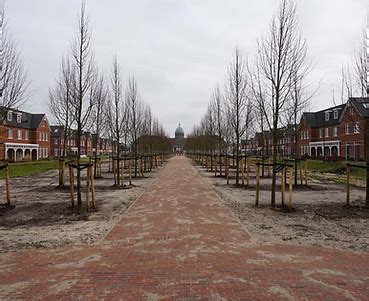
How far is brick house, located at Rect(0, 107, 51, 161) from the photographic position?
5147 centimetres

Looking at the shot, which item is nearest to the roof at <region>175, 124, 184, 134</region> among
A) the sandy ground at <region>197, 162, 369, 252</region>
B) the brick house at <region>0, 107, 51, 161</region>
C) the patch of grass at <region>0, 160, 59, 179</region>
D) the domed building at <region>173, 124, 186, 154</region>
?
the domed building at <region>173, 124, 186, 154</region>

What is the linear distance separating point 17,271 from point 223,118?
23685mm

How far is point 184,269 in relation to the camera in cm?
561

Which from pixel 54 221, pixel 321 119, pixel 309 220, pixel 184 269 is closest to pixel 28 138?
pixel 321 119

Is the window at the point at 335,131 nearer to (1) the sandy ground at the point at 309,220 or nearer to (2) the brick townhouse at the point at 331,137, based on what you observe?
(2) the brick townhouse at the point at 331,137

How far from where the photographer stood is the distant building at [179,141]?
13588cm

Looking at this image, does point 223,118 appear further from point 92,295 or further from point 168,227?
point 92,295

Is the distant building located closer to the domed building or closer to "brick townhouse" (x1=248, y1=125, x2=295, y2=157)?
the domed building

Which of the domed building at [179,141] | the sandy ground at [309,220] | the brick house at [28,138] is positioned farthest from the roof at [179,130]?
the sandy ground at [309,220]

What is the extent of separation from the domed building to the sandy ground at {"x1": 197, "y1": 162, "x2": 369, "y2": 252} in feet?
384

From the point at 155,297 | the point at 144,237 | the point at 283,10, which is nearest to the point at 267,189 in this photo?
the point at 283,10

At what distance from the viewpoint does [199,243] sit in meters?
7.14

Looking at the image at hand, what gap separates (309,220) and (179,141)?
135 m

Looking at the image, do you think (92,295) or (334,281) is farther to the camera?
(334,281)
